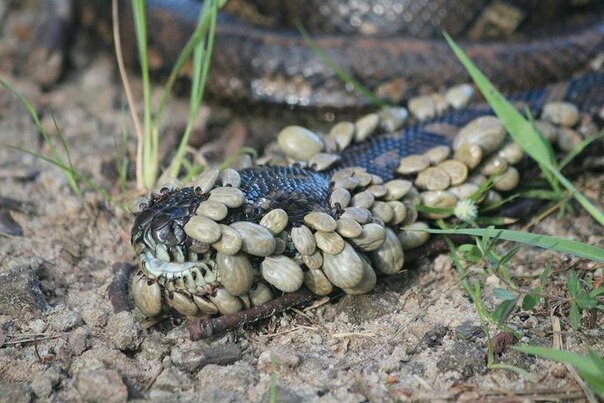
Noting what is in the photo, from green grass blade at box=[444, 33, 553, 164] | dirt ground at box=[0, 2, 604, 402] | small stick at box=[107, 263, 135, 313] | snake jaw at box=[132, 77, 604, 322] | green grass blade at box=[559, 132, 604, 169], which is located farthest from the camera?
green grass blade at box=[559, 132, 604, 169]

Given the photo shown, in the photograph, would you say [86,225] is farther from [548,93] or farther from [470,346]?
[548,93]

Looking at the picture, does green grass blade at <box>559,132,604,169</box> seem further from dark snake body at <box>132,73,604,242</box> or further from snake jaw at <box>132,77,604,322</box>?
snake jaw at <box>132,77,604,322</box>

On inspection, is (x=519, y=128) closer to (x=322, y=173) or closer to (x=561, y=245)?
(x=561, y=245)

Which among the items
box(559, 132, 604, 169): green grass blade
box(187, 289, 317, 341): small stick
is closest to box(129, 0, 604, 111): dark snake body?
box(559, 132, 604, 169): green grass blade

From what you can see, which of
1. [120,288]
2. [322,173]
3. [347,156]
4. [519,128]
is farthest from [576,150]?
[120,288]

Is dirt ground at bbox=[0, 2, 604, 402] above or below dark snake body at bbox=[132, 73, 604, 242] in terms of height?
below

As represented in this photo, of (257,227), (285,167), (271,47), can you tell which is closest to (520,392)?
(257,227)

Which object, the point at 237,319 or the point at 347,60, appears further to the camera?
the point at 347,60

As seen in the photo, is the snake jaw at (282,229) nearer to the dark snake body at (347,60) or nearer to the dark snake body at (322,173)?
the dark snake body at (322,173)
